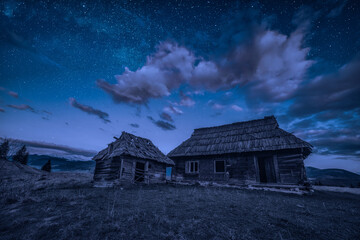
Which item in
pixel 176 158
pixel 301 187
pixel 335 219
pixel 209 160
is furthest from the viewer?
pixel 176 158

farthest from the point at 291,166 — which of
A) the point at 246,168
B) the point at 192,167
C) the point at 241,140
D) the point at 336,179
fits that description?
the point at 336,179

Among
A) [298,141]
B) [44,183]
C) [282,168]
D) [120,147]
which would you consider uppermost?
[298,141]

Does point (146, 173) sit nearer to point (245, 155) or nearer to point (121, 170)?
point (121, 170)

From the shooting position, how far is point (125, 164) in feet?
44.4

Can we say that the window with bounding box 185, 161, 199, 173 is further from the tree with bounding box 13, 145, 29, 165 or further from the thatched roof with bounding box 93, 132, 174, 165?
the tree with bounding box 13, 145, 29, 165

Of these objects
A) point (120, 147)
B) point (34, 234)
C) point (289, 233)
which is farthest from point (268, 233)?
point (120, 147)

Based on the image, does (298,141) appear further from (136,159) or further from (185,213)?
(136,159)

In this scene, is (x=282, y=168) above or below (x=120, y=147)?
below

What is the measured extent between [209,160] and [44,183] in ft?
49.4

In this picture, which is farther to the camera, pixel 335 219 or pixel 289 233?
pixel 335 219

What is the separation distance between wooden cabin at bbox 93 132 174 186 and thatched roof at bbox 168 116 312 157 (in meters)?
3.17

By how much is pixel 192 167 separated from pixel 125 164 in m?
7.71

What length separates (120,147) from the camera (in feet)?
45.4

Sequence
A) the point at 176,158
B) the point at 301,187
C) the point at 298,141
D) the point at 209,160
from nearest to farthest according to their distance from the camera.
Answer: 1. the point at 301,187
2. the point at 298,141
3. the point at 209,160
4. the point at 176,158
